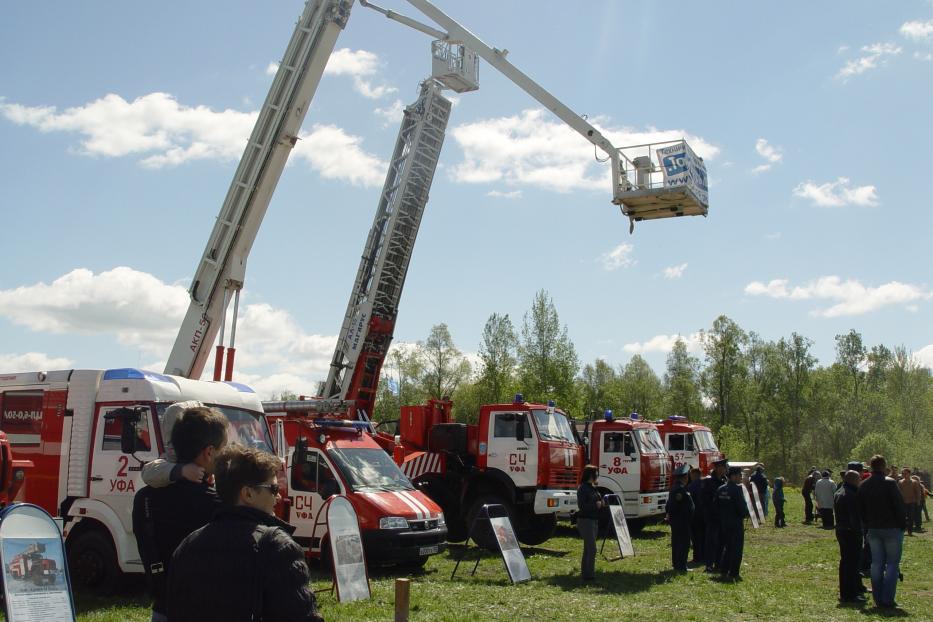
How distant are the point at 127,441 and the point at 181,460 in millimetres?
6104

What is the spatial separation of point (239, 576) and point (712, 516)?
12432mm

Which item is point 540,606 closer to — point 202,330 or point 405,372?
point 202,330

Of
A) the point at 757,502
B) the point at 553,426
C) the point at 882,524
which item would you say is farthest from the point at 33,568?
the point at 757,502

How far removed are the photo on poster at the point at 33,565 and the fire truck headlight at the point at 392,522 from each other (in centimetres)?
630

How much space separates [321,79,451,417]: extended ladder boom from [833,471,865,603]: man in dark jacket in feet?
33.8

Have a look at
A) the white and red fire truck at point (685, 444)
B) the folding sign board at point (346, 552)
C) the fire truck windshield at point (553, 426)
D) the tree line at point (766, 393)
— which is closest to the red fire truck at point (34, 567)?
the folding sign board at point (346, 552)

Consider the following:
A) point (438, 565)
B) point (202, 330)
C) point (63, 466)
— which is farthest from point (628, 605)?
point (202, 330)

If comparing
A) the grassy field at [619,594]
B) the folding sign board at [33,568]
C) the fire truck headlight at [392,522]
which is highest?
the folding sign board at [33,568]

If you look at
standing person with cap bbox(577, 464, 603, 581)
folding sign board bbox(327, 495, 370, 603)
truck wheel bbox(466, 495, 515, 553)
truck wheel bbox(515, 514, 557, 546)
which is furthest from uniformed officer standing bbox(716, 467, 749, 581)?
folding sign board bbox(327, 495, 370, 603)

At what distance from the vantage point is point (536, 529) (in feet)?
53.4

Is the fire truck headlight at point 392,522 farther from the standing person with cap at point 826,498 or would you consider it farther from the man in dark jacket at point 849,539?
the standing person with cap at point 826,498

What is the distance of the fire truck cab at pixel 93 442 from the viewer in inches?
367

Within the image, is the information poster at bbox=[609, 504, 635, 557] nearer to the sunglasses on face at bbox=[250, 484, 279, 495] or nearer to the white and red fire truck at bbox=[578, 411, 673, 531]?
the white and red fire truck at bbox=[578, 411, 673, 531]

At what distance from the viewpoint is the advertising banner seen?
48.9 feet
